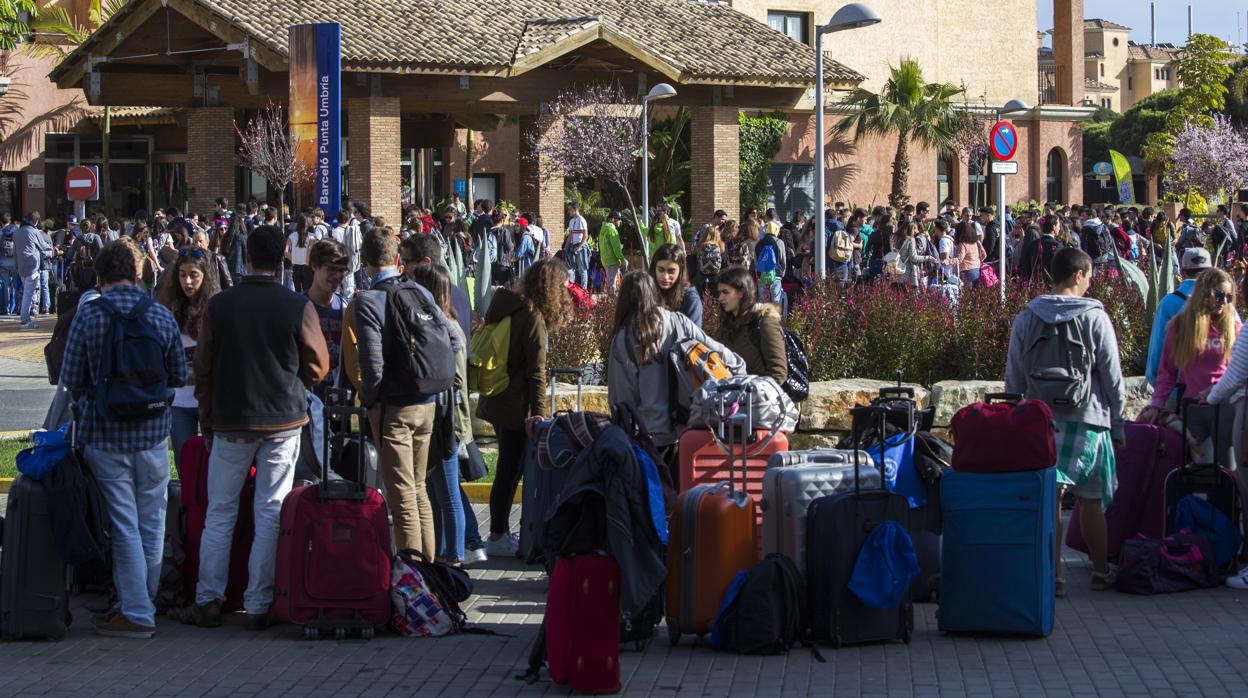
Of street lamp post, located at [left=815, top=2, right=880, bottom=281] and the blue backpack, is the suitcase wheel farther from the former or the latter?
street lamp post, located at [left=815, top=2, right=880, bottom=281]

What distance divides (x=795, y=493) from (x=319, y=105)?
57.9ft

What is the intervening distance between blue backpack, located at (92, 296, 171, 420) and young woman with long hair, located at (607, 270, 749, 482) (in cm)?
216

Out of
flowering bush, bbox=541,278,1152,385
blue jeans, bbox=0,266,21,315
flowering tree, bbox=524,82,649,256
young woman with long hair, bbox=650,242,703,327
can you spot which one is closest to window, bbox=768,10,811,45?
flowering tree, bbox=524,82,649,256

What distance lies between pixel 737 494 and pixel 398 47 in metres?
24.9

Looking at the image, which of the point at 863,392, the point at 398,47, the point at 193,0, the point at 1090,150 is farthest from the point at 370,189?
the point at 1090,150

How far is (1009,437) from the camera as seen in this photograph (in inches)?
273

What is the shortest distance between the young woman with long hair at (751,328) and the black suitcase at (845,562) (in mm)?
1428

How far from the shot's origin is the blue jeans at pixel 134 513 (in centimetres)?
698

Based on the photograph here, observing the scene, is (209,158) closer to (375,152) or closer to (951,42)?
(375,152)

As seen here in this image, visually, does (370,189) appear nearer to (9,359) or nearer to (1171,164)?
(9,359)

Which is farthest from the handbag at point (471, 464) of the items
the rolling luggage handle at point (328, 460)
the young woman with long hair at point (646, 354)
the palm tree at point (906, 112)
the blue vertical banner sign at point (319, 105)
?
the palm tree at point (906, 112)

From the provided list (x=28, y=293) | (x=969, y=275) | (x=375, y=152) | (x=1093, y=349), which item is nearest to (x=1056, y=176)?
(x=375, y=152)

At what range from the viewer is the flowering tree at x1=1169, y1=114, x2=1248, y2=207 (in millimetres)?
46431

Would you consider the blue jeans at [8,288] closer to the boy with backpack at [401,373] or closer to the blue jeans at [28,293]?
the blue jeans at [28,293]
